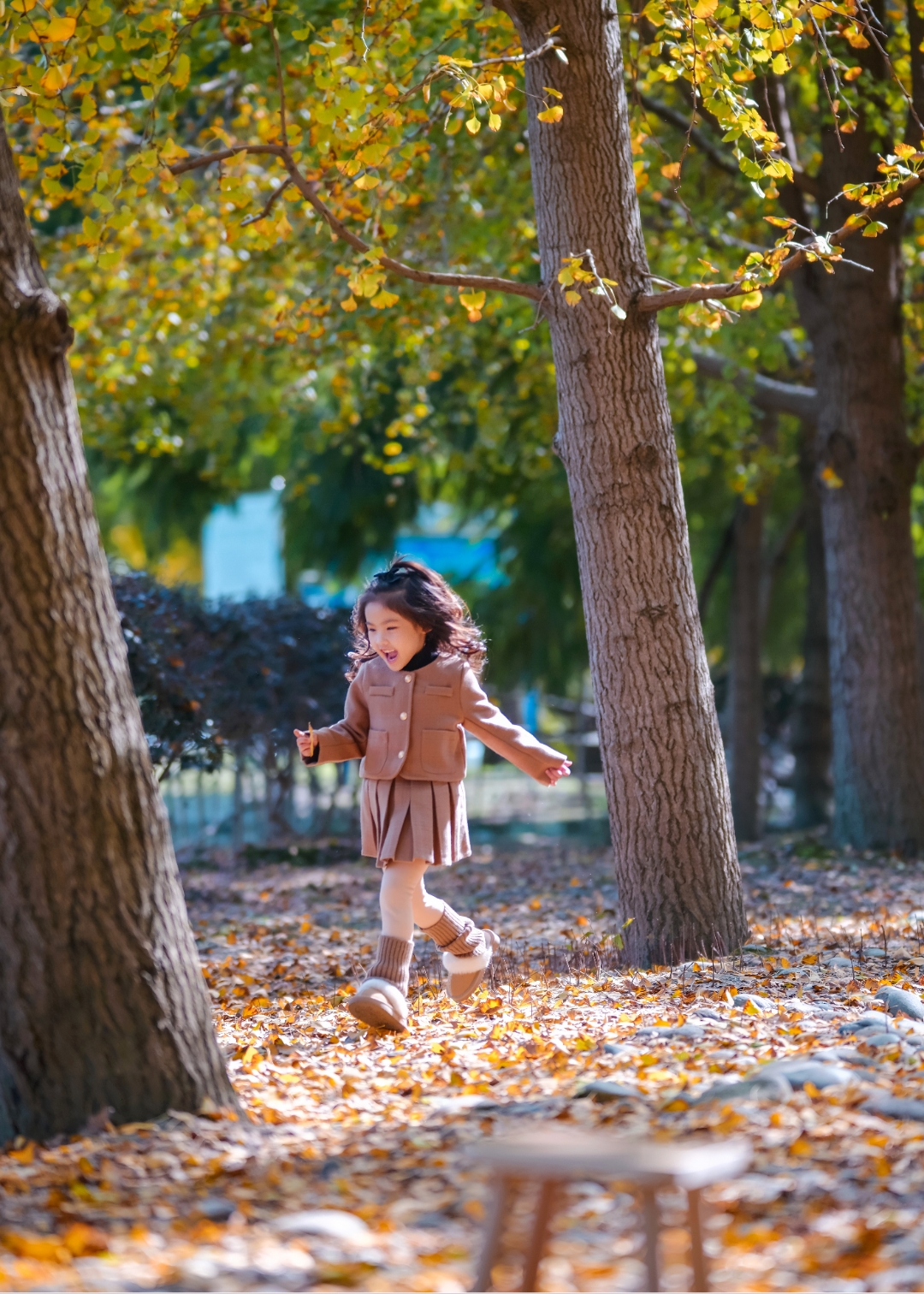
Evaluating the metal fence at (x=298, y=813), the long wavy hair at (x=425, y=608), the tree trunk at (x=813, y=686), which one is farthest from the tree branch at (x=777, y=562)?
the long wavy hair at (x=425, y=608)

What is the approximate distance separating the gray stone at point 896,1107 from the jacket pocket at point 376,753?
2092 mm

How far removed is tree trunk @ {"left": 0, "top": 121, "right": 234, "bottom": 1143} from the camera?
3408 mm

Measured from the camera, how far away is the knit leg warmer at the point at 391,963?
485 centimetres

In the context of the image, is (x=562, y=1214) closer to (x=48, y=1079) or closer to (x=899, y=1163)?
(x=899, y=1163)

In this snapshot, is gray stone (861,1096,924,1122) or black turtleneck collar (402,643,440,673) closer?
gray stone (861,1096,924,1122)

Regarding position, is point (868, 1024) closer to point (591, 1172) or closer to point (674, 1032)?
point (674, 1032)

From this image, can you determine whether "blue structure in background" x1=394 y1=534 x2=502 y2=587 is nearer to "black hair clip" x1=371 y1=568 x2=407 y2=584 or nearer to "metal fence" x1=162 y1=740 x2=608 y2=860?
"metal fence" x1=162 y1=740 x2=608 y2=860

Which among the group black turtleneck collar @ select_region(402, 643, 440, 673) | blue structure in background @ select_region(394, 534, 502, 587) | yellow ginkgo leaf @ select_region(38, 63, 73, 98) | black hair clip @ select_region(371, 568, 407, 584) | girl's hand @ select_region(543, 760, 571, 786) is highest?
yellow ginkgo leaf @ select_region(38, 63, 73, 98)

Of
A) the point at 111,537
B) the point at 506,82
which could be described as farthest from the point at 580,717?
the point at 111,537

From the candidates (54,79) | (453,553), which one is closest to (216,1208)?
(54,79)

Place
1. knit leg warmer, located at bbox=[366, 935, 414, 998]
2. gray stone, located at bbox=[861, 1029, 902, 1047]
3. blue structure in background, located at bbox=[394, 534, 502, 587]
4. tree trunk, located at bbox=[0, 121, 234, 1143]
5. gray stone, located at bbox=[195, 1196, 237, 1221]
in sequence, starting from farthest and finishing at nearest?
1. blue structure in background, located at bbox=[394, 534, 502, 587]
2. knit leg warmer, located at bbox=[366, 935, 414, 998]
3. gray stone, located at bbox=[861, 1029, 902, 1047]
4. tree trunk, located at bbox=[0, 121, 234, 1143]
5. gray stone, located at bbox=[195, 1196, 237, 1221]

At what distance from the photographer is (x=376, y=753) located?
4945mm

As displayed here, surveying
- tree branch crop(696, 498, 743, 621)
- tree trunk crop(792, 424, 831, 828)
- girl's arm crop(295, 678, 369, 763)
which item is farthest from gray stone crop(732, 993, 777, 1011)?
tree branch crop(696, 498, 743, 621)

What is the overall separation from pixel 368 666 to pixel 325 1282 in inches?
106
